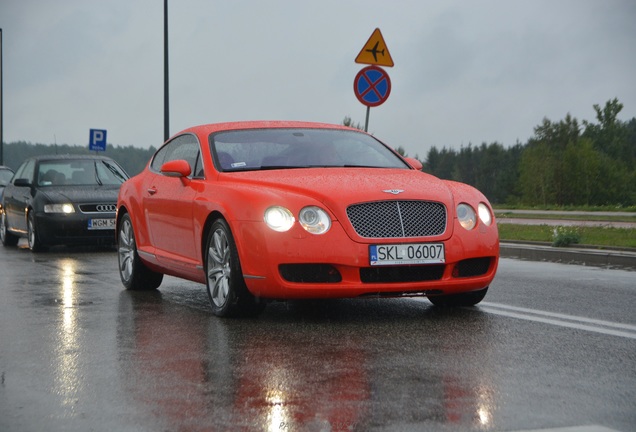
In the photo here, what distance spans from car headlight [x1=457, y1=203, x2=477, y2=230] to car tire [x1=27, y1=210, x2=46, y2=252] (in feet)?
34.0

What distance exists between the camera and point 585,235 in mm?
18547

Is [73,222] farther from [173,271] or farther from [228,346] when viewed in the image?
[228,346]

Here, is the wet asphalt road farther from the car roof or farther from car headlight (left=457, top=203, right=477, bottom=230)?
the car roof

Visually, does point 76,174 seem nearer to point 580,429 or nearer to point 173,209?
point 173,209

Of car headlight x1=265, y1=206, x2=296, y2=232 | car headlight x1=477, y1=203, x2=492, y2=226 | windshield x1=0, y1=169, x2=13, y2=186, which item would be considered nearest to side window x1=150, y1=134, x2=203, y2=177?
car headlight x1=265, y1=206, x2=296, y2=232

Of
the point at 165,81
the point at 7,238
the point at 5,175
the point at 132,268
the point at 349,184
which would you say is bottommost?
the point at 7,238

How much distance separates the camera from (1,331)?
24.3ft

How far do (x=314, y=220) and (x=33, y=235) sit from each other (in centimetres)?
1051

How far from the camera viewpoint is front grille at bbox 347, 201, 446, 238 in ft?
24.5

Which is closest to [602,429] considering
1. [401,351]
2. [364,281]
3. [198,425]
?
[198,425]

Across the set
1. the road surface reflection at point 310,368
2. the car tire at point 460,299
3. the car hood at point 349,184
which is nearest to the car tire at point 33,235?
the road surface reflection at point 310,368

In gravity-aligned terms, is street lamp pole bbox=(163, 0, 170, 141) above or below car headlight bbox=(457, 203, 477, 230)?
above

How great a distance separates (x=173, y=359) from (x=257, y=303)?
1.66 metres

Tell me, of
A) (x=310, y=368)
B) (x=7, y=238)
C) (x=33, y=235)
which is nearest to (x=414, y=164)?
(x=310, y=368)
